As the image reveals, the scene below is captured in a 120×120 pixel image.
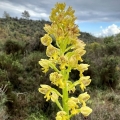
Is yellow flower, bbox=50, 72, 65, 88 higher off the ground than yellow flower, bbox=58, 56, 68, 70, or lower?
lower

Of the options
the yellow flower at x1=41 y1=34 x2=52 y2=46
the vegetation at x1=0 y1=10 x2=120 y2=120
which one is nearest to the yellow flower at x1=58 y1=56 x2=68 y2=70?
the yellow flower at x1=41 y1=34 x2=52 y2=46

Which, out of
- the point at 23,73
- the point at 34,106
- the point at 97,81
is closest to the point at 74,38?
the point at 34,106

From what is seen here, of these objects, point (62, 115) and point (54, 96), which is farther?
point (54, 96)

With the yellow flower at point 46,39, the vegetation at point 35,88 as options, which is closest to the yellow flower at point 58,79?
the yellow flower at point 46,39

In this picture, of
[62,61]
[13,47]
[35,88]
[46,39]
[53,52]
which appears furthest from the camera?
[13,47]

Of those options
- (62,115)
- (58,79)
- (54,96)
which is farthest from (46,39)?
(62,115)

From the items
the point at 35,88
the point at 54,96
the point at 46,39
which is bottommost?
the point at 35,88

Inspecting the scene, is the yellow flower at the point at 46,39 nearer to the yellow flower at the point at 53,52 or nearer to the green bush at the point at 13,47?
the yellow flower at the point at 53,52

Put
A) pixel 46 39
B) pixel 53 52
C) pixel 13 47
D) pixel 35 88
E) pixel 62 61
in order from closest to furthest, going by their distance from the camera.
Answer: pixel 62 61
pixel 53 52
pixel 46 39
pixel 35 88
pixel 13 47

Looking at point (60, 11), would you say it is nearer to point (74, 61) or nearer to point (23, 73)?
point (74, 61)

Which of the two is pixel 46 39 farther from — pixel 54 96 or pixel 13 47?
pixel 13 47

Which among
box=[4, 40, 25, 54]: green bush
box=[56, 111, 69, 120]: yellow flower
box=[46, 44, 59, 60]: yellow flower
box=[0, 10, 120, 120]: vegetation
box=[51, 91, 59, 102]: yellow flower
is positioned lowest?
box=[0, 10, 120, 120]: vegetation

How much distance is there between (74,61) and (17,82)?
274 inches

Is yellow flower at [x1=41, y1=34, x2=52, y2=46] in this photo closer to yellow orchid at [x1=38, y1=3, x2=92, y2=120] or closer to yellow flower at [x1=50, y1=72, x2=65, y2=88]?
yellow orchid at [x1=38, y1=3, x2=92, y2=120]
